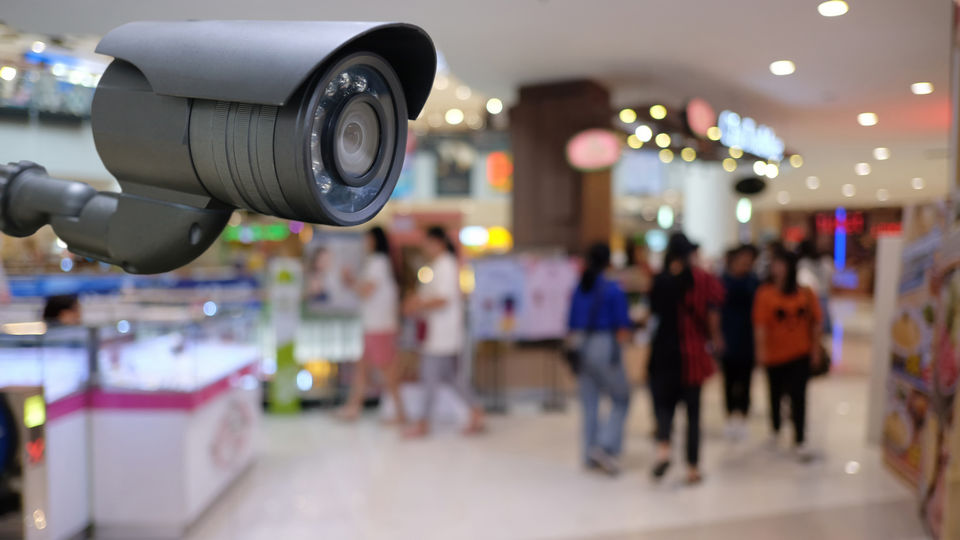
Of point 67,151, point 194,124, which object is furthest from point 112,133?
point 67,151

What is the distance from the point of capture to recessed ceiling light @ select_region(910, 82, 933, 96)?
3535mm

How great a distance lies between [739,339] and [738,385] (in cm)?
38

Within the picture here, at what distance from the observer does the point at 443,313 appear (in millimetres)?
5305

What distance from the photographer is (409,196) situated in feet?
46.2

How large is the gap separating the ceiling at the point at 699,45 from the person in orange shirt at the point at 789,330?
1019 mm

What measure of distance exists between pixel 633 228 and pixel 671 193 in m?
4.41

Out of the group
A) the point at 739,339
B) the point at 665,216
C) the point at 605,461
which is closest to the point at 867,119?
the point at 739,339

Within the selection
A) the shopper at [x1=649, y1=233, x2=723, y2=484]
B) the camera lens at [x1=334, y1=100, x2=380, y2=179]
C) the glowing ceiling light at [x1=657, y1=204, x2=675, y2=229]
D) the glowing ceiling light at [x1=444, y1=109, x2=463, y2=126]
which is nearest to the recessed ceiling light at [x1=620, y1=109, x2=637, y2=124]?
the shopper at [x1=649, y1=233, x2=723, y2=484]

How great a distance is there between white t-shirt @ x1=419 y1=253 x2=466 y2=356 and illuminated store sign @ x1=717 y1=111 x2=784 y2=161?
10.3 feet

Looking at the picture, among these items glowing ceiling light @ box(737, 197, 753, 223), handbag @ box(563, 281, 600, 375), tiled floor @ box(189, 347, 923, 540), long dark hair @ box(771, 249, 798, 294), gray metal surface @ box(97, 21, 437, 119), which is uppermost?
glowing ceiling light @ box(737, 197, 753, 223)

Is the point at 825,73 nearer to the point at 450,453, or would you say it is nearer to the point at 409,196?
the point at 450,453

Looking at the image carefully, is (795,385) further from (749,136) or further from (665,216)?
(665,216)

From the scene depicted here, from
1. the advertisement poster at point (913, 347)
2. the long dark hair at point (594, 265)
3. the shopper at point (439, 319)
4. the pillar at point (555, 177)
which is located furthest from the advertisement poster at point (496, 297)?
the advertisement poster at point (913, 347)

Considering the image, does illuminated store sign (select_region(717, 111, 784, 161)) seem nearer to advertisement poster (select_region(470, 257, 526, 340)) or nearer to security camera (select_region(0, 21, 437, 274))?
advertisement poster (select_region(470, 257, 526, 340))
